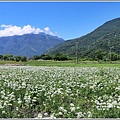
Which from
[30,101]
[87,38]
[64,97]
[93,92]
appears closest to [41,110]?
[30,101]

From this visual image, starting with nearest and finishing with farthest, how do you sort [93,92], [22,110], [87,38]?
[22,110] → [93,92] → [87,38]

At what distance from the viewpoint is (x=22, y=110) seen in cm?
510

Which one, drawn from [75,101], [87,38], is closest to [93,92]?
[75,101]

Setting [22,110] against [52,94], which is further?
[52,94]

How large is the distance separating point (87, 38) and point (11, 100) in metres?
133

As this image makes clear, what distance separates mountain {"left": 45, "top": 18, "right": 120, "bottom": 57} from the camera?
9768 cm

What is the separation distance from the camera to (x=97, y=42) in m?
111

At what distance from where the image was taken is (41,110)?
538 centimetres

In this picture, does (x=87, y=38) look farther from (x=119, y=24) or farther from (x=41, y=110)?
(x=41, y=110)

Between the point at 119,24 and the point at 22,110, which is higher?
the point at 119,24

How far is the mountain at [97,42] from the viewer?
97675mm

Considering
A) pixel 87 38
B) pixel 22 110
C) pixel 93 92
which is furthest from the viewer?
pixel 87 38

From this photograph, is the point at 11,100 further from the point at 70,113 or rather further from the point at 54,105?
the point at 70,113

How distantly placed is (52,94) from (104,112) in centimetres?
171
